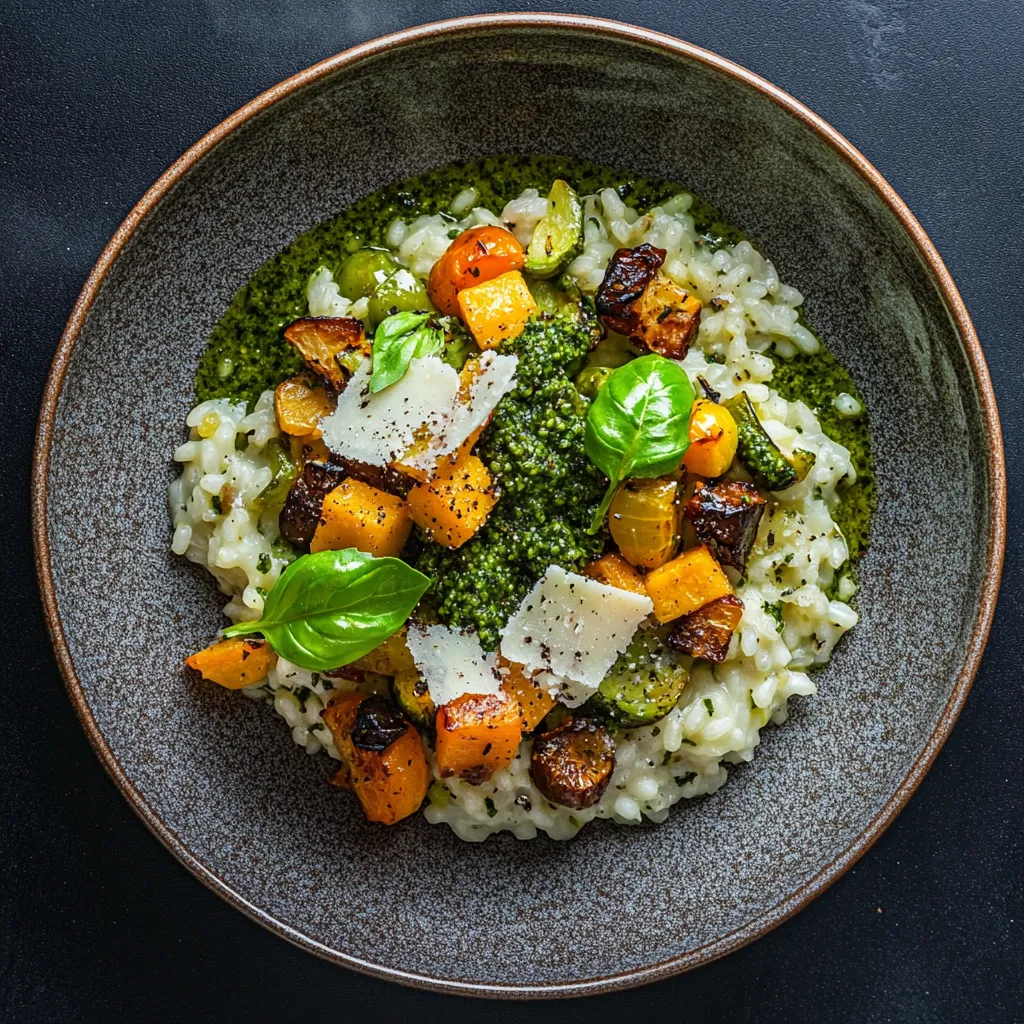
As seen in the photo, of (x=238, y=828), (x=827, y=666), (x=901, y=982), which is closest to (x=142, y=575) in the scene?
(x=238, y=828)

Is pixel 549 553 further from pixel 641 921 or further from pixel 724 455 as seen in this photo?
pixel 641 921

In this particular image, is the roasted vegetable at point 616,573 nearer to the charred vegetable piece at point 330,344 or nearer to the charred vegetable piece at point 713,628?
the charred vegetable piece at point 713,628

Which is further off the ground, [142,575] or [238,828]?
[142,575]

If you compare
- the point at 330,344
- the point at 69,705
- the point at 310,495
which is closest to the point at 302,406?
the point at 330,344

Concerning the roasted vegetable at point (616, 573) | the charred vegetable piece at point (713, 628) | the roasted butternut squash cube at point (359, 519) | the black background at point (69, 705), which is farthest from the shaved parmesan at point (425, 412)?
the black background at point (69, 705)

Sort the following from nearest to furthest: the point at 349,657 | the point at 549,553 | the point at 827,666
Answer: the point at 349,657, the point at 549,553, the point at 827,666

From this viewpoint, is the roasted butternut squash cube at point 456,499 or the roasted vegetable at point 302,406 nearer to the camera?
the roasted butternut squash cube at point 456,499
